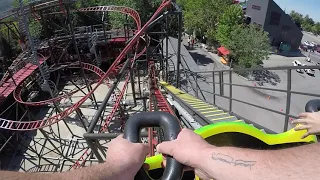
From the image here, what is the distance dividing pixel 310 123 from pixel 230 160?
161 centimetres

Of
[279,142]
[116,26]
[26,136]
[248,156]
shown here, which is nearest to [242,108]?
[116,26]

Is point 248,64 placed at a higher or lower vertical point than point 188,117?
lower

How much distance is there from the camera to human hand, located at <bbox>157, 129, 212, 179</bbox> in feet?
4.38

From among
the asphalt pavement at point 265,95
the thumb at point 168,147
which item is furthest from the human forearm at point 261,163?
the asphalt pavement at point 265,95

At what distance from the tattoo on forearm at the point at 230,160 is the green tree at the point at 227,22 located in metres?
22.7

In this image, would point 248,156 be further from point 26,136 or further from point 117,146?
point 26,136

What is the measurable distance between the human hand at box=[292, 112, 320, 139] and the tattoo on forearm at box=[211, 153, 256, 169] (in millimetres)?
1535

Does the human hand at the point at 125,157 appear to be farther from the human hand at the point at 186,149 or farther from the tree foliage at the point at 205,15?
the tree foliage at the point at 205,15

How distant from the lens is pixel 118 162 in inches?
52.3

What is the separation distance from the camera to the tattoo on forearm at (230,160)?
1285 mm

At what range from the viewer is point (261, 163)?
1.26 metres

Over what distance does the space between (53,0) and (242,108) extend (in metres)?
12.8

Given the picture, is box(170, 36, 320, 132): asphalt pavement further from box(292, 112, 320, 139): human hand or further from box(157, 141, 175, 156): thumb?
box(157, 141, 175, 156): thumb

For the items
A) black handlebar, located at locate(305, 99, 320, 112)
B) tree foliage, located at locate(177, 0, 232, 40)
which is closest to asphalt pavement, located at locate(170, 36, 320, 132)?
tree foliage, located at locate(177, 0, 232, 40)
